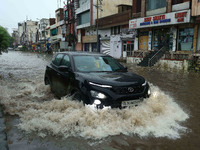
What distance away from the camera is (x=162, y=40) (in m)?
22.5

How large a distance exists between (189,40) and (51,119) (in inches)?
725

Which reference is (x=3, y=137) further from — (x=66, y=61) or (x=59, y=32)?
(x=59, y=32)

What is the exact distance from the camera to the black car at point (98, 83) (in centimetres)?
420

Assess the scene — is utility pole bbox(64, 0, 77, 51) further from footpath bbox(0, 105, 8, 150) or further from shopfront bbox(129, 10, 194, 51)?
footpath bbox(0, 105, 8, 150)

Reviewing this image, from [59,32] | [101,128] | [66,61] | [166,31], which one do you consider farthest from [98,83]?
[59,32]

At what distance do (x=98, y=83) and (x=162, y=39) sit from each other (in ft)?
65.7

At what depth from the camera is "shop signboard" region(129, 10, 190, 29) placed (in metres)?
18.1

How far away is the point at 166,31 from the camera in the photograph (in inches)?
866

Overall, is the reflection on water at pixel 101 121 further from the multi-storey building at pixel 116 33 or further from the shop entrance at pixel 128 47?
the shop entrance at pixel 128 47

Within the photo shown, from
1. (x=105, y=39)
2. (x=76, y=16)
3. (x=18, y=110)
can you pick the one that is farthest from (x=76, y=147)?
(x=76, y=16)

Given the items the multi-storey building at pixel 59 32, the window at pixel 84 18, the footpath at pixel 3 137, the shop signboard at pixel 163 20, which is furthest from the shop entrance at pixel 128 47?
the multi-storey building at pixel 59 32

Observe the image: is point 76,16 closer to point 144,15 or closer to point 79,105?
point 144,15

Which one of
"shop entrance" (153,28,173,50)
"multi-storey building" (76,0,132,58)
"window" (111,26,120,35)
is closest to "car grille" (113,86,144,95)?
"shop entrance" (153,28,173,50)

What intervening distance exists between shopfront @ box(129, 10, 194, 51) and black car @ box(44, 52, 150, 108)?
15.3 m
